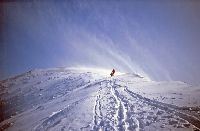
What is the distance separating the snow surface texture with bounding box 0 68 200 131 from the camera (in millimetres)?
11633

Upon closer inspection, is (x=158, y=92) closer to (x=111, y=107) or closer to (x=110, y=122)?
(x=111, y=107)

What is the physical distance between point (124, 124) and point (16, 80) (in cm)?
1803

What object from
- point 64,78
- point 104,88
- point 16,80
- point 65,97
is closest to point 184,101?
point 104,88

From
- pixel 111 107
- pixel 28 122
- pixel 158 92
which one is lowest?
pixel 28 122

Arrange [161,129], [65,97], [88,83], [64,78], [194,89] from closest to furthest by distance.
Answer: [161,129], [194,89], [65,97], [88,83], [64,78]

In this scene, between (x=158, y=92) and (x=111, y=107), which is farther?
(x=158, y=92)

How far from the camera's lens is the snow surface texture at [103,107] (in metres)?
11.6

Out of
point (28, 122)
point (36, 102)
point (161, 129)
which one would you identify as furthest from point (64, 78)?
point (161, 129)

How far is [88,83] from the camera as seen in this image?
20.8 meters

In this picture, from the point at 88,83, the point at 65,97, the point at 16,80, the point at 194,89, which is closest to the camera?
the point at 194,89

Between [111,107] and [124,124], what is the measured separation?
243 cm

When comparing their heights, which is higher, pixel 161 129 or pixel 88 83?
pixel 88 83

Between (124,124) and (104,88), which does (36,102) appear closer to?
(104,88)

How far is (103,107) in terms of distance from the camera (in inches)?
551
